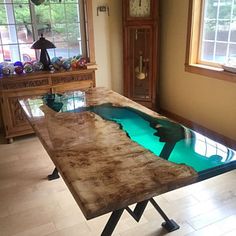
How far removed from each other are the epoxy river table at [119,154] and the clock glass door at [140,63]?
185cm

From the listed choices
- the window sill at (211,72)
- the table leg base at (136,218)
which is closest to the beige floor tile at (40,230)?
the table leg base at (136,218)

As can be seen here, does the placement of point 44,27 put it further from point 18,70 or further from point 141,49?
point 141,49

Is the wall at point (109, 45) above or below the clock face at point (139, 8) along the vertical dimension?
below

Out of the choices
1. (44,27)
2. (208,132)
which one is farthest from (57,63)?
(208,132)

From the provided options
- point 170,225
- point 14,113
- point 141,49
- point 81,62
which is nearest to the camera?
point 170,225

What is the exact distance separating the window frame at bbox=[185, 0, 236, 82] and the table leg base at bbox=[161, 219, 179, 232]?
1746 mm

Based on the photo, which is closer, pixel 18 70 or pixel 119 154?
pixel 119 154

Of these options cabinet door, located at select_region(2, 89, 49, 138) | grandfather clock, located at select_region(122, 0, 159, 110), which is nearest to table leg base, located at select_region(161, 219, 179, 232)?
cabinet door, located at select_region(2, 89, 49, 138)

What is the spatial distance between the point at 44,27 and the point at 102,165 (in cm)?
279

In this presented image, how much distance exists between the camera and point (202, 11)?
328 centimetres

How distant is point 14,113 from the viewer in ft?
10.8

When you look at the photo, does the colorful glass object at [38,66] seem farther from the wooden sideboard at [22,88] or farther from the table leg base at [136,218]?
the table leg base at [136,218]

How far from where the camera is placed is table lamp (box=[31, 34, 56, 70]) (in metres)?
3.19

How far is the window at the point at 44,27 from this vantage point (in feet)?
11.2
